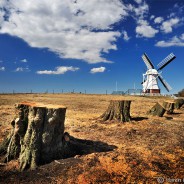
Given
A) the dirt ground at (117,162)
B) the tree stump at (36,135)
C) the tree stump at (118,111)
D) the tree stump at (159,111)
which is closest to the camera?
the dirt ground at (117,162)

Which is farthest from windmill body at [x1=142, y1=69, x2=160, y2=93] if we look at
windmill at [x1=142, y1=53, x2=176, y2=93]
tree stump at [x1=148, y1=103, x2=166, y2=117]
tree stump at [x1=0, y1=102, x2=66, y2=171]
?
tree stump at [x1=0, y1=102, x2=66, y2=171]

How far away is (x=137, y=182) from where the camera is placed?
6.01 metres

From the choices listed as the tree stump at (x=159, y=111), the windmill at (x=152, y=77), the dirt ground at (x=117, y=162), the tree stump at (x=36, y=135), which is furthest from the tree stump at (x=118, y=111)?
the windmill at (x=152, y=77)

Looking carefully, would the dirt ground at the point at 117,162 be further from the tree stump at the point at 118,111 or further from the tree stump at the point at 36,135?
the tree stump at the point at 118,111

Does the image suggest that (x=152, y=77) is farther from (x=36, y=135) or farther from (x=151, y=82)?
(x=36, y=135)

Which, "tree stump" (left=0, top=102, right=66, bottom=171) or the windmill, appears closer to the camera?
"tree stump" (left=0, top=102, right=66, bottom=171)

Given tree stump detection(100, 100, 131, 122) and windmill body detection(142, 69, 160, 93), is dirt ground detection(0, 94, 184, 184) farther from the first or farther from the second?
windmill body detection(142, 69, 160, 93)

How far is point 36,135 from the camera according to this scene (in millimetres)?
6863

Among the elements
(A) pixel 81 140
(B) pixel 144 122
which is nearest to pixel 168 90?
(B) pixel 144 122

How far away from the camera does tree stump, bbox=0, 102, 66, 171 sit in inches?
268

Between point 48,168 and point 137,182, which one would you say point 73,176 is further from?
point 137,182

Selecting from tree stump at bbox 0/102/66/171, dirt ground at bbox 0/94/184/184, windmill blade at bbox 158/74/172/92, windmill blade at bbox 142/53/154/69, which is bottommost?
dirt ground at bbox 0/94/184/184

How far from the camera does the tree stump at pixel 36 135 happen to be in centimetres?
680

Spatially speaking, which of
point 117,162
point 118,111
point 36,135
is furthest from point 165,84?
point 36,135
